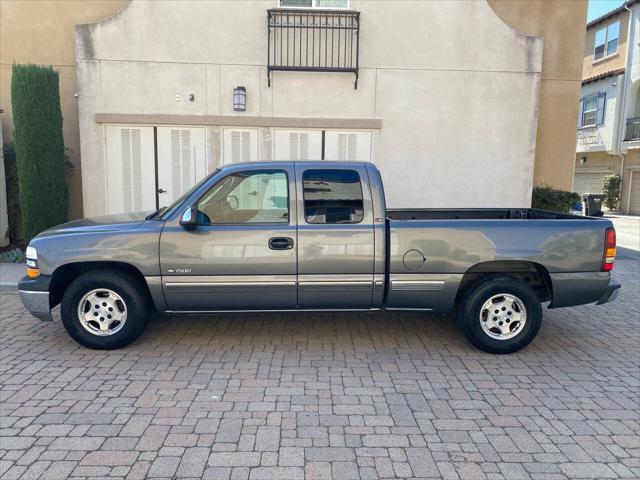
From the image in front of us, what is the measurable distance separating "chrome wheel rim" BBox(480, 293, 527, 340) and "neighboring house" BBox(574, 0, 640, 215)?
23.2m

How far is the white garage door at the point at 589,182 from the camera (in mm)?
26255

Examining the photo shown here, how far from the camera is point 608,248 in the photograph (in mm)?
4684

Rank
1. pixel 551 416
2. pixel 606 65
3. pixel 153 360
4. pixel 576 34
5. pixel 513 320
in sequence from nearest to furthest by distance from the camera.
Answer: pixel 551 416 < pixel 153 360 < pixel 513 320 < pixel 576 34 < pixel 606 65

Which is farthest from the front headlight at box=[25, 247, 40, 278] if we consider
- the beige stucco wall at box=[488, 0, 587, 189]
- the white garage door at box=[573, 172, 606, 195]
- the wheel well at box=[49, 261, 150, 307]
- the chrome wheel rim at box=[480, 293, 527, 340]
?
the white garage door at box=[573, 172, 606, 195]

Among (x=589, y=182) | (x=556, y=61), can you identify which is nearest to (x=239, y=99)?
(x=556, y=61)

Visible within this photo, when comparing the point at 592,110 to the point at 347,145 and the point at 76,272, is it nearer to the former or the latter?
the point at 347,145

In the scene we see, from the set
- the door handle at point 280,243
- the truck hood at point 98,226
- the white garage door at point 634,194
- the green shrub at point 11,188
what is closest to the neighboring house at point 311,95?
the green shrub at point 11,188

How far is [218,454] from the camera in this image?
3.01 meters

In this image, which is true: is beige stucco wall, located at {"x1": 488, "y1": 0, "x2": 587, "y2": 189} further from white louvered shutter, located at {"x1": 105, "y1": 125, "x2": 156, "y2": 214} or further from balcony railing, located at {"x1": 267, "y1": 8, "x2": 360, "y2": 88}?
white louvered shutter, located at {"x1": 105, "y1": 125, "x2": 156, "y2": 214}

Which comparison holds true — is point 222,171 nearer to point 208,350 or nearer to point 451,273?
point 208,350

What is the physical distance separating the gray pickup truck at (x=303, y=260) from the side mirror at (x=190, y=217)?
1 cm

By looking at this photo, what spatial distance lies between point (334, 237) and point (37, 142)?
6.98 m

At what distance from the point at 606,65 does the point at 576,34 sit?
1777 centimetres

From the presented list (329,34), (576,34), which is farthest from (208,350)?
(576,34)
